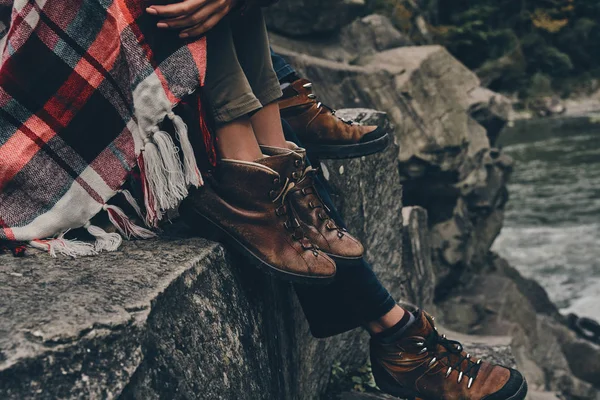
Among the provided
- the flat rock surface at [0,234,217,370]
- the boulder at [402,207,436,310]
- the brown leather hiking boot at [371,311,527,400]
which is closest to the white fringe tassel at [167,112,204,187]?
the flat rock surface at [0,234,217,370]

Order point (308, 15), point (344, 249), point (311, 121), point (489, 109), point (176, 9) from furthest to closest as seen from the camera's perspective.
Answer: point (489, 109) < point (308, 15) < point (311, 121) < point (344, 249) < point (176, 9)

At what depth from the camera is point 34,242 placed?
1.50m

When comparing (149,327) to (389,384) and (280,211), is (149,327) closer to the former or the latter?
(280,211)

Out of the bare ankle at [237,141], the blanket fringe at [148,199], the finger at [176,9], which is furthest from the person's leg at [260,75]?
the blanket fringe at [148,199]

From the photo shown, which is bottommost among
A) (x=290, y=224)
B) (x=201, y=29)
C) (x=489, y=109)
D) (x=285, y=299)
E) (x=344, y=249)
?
(x=489, y=109)

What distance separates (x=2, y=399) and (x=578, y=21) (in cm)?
3200

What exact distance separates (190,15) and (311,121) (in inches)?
27.1

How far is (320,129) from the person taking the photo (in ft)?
6.81

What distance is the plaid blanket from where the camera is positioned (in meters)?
1.46

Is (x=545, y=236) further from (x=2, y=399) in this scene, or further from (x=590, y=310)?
(x=2, y=399)

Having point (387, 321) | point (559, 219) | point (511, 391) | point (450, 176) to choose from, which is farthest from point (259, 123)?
point (559, 219)

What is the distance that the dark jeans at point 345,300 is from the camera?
1749 mm

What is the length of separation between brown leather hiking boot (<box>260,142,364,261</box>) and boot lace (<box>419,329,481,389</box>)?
0.37m

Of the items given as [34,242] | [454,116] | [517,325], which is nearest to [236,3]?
[34,242]
